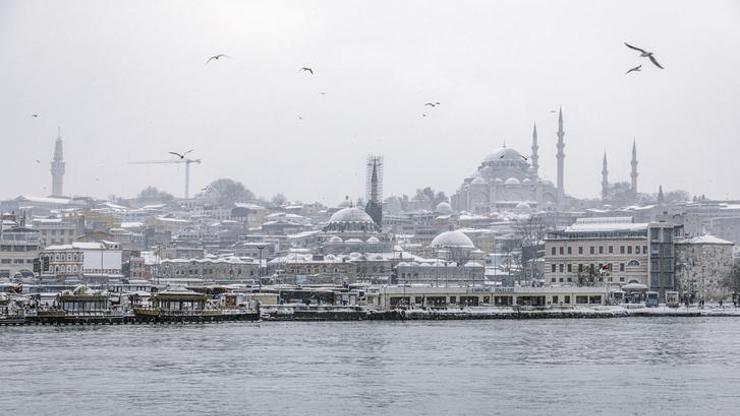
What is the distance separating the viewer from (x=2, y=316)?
7662cm

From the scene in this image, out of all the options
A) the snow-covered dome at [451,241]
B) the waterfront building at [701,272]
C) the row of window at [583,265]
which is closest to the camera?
the waterfront building at [701,272]

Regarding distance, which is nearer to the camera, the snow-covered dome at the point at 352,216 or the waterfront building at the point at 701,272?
the waterfront building at the point at 701,272

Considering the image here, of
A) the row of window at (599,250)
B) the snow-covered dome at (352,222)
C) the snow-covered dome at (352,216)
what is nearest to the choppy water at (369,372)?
the row of window at (599,250)

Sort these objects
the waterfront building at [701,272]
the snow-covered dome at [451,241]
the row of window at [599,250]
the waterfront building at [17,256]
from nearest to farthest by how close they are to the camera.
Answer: the waterfront building at [701,272] → the row of window at [599,250] → the waterfront building at [17,256] → the snow-covered dome at [451,241]

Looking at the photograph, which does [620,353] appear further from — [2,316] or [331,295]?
[331,295]

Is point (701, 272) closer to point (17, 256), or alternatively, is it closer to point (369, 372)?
point (17, 256)

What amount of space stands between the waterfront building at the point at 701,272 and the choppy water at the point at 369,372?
33.0m

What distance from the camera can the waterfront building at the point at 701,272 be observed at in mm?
103125

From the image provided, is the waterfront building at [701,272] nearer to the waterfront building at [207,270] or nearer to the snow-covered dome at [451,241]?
the waterfront building at [207,270]

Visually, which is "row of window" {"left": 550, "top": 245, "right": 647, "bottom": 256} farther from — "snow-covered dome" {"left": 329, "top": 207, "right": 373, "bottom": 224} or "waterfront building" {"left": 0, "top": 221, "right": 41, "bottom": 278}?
"snow-covered dome" {"left": 329, "top": 207, "right": 373, "bottom": 224}

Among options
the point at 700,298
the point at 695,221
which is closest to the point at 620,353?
the point at 700,298

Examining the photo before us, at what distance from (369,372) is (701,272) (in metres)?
61.7

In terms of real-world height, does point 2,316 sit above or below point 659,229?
below

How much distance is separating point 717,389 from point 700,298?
58.2 m
